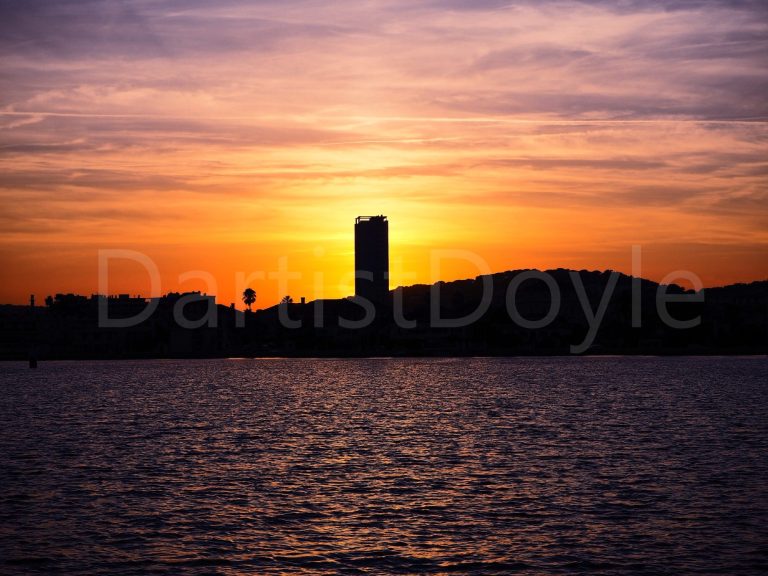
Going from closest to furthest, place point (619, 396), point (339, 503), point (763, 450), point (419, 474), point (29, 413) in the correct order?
point (339, 503) < point (419, 474) < point (763, 450) < point (29, 413) < point (619, 396)

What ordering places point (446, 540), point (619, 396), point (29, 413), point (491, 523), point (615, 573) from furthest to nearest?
point (619, 396) < point (29, 413) < point (491, 523) < point (446, 540) < point (615, 573)

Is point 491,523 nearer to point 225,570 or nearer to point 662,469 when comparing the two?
point 225,570

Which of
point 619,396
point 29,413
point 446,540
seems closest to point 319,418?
point 29,413

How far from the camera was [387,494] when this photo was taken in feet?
175

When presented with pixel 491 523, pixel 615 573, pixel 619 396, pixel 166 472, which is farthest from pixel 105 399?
pixel 615 573

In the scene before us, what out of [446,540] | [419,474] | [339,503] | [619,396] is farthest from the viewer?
[619,396]

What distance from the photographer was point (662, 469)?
62.5m

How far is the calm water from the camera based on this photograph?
1519 inches

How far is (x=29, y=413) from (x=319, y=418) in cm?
3620

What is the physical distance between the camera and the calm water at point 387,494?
3859 cm

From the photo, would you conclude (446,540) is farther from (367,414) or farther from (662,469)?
(367,414)

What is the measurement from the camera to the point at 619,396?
154m

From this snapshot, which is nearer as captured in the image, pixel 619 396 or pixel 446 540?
pixel 446 540

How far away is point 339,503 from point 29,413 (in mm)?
81686
